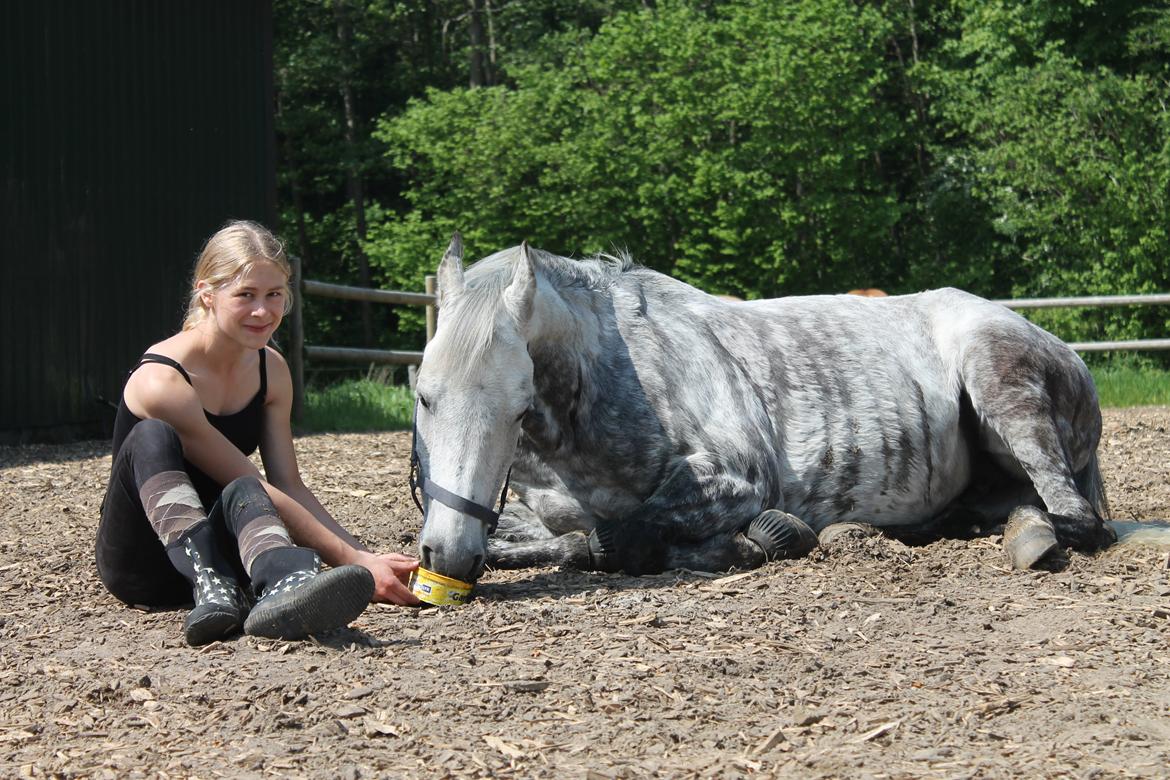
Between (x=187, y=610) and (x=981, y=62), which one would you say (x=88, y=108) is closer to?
(x=187, y=610)

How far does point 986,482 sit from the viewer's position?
5758 millimetres

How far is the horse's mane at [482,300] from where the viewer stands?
4.08m

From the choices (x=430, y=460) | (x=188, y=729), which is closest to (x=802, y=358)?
(x=430, y=460)

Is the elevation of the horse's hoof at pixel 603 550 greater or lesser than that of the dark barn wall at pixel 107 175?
lesser

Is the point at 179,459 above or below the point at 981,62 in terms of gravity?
below

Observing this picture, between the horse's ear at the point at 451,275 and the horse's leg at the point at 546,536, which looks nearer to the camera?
the horse's ear at the point at 451,275

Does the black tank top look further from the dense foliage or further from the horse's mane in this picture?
the dense foliage

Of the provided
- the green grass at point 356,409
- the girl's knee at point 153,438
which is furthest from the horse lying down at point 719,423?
the green grass at point 356,409

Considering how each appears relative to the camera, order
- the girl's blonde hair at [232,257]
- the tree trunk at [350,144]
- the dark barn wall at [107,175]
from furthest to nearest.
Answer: the tree trunk at [350,144] < the dark barn wall at [107,175] < the girl's blonde hair at [232,257]

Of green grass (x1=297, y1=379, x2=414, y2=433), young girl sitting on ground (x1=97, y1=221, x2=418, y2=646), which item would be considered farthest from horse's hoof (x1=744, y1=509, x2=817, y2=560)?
green grass (x1=297, y1=379, x2=414, y2=433)

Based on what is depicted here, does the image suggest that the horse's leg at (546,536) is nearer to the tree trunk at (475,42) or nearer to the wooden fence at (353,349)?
the wooden fence at (353,349)

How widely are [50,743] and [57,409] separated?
790cm

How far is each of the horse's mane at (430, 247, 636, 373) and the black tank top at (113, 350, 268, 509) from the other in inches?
25.5

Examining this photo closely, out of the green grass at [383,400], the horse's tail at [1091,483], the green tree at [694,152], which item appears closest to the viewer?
the horse's tail at [1091,483]
